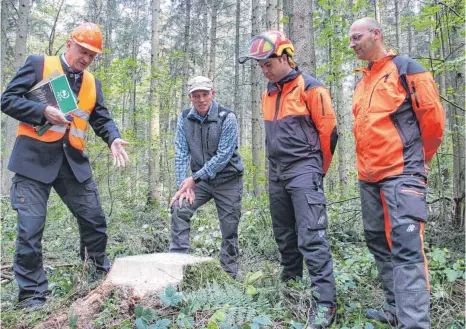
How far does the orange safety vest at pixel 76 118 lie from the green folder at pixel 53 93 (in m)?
0.09

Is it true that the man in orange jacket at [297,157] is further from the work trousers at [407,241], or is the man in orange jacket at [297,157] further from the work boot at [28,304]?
the work boot at [28,304]

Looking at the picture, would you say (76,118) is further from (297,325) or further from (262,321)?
(297,325)

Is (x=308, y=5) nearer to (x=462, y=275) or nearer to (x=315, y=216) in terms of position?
(x=315, y=216)

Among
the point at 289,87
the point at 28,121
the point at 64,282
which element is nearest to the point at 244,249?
the point at 64,282

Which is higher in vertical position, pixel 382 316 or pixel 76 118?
pixel 76 118

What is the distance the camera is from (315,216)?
3107mm

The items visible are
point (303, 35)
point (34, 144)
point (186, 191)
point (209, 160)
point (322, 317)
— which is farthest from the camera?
point (303, 35)

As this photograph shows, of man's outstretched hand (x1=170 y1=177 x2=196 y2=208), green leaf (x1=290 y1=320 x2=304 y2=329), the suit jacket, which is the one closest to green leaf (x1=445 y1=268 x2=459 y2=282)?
green leaf (x1=290 y1=320 x2=304 y2=329)

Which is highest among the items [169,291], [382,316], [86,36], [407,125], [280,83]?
[86,36]

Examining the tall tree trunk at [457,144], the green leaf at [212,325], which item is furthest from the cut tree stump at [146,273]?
the tall tree trunk at [457,144]

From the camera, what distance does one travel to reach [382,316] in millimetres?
3051

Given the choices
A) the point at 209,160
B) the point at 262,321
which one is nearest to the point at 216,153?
the point at 209,160

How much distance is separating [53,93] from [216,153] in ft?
5.62

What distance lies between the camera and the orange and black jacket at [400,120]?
9.31ft
